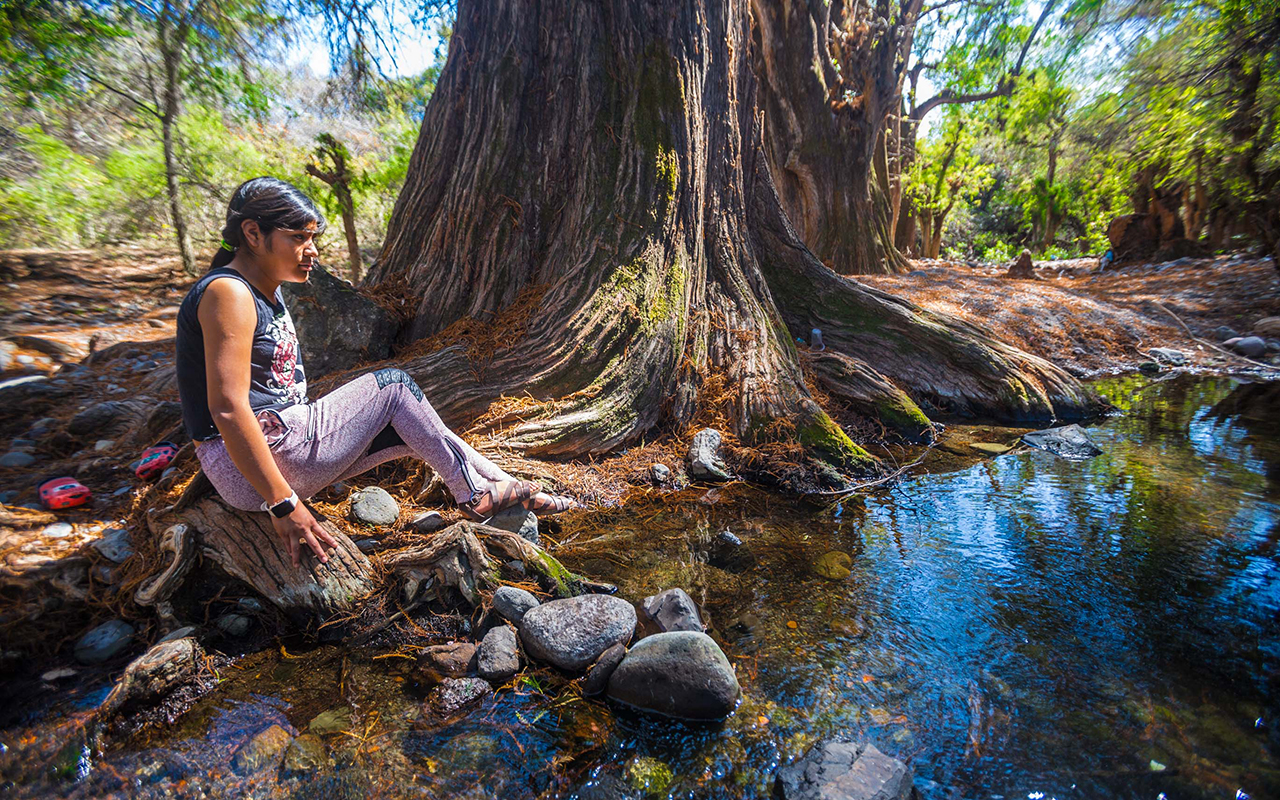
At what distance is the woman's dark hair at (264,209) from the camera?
7.81 feet

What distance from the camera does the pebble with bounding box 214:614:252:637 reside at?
2531mm

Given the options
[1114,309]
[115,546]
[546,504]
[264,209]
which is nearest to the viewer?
[264,209]

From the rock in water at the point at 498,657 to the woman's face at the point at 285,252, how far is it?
1.73 m

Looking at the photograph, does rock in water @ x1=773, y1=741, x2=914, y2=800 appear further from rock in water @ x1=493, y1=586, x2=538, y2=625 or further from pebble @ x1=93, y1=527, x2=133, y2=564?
pebble @ x1=93, y1=527, x2=133, y2=564

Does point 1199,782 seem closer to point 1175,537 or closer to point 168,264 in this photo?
point 1175,537

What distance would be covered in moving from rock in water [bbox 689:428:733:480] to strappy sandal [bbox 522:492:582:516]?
42.5 inches

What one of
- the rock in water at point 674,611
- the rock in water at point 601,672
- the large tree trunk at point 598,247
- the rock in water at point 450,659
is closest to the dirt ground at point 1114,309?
the large tree trunk at point 598,247

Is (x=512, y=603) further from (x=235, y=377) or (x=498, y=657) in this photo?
(x=235, y=377)

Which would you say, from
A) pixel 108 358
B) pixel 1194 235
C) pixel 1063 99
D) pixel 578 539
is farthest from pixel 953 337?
pixel 1063 99

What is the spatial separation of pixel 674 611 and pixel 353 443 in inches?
63.0

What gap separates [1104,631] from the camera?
8.28ft

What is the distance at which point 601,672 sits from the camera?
2285 millimetres

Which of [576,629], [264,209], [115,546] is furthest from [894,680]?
[115,546]

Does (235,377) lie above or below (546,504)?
above
